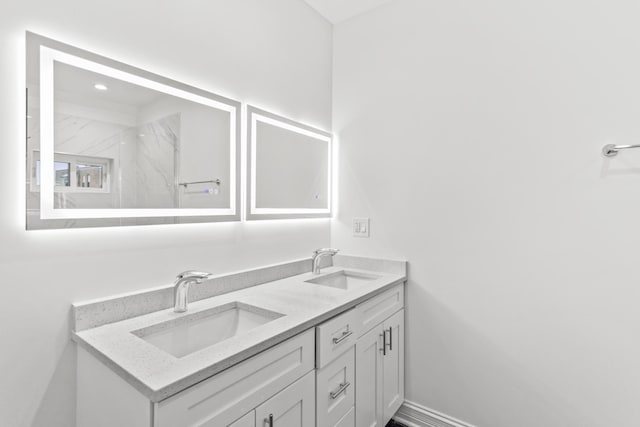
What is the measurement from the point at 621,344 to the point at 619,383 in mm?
162

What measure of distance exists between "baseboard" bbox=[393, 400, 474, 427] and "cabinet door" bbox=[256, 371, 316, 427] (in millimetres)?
935

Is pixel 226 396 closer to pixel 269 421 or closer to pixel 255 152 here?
pixel 269 421

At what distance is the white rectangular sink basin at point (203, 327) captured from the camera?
3.68ft

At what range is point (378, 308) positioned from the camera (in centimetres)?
162

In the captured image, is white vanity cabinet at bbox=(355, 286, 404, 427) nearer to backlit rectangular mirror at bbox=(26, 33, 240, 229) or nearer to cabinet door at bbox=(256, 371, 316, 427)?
cabinet door at bbox=(256, 371, 316, 427)

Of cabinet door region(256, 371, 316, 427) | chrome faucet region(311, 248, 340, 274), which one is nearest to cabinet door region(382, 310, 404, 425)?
chrome faucet region(311, 248, 340, 274)

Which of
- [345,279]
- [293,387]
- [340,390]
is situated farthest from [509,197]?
[293,387]

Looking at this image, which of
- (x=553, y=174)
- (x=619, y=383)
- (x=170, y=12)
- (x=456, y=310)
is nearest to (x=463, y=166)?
(x=553, y=174)

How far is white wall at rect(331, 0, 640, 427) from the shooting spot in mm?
1342

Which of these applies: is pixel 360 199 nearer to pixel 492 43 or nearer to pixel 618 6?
pixel 492 43

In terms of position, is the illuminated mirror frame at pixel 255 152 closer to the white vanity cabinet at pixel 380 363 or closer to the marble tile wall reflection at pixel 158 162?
the marble tile wall reflection at pixel 158 162

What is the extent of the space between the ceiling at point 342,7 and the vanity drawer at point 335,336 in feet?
5.95

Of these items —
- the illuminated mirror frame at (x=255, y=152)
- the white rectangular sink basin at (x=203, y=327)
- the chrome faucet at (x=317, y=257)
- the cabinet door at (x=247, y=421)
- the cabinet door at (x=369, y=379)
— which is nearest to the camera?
the cabinet door at (x=247, y=421)

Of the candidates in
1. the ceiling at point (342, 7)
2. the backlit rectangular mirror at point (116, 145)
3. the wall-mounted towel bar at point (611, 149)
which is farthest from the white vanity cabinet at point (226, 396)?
the ceiling at point (342, 7)
